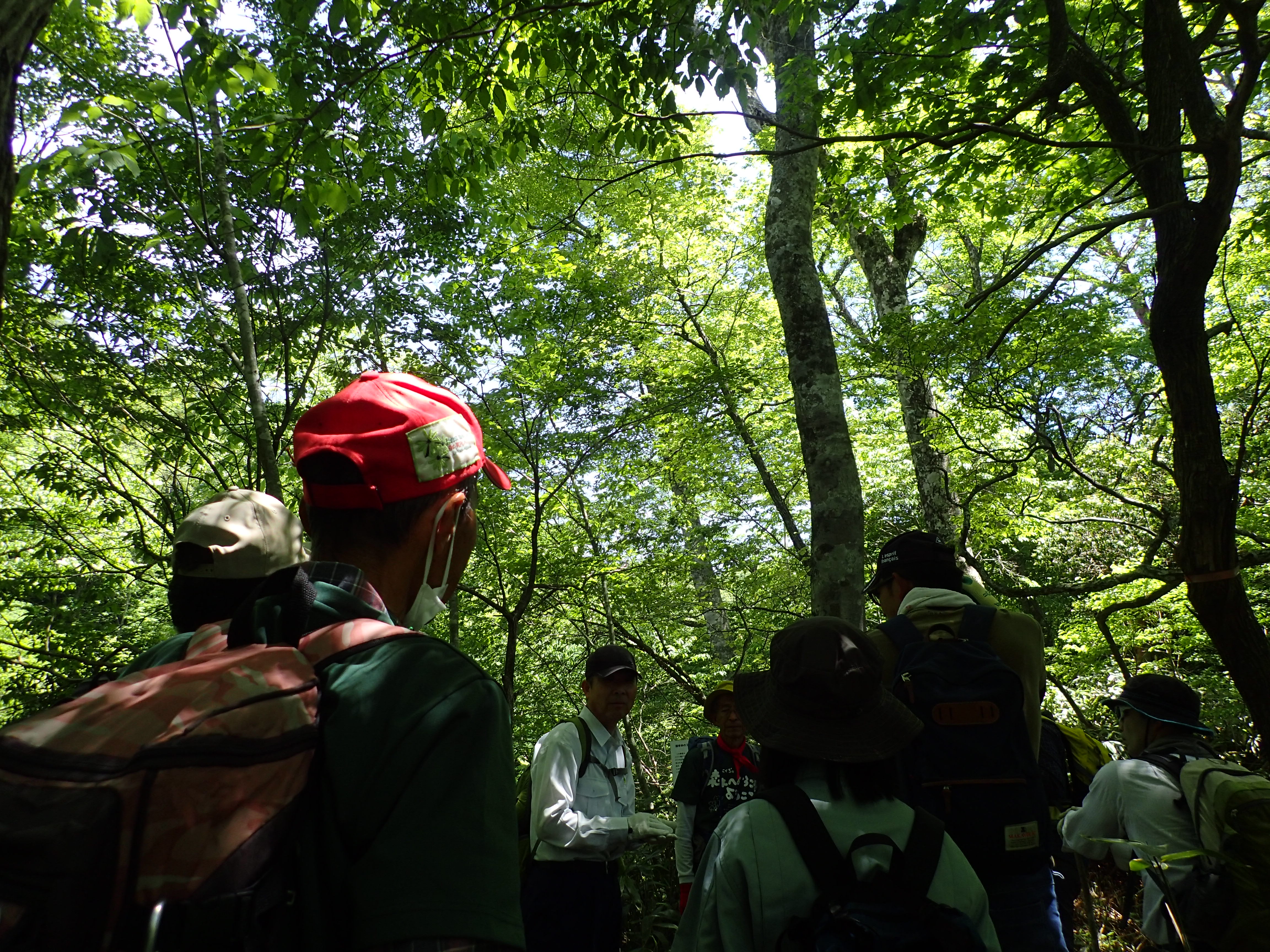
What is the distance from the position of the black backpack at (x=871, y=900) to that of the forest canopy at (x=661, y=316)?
2087mm

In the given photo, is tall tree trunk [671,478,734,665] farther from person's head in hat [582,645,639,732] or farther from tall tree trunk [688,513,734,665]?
person's head in hat [582,645,639,732]

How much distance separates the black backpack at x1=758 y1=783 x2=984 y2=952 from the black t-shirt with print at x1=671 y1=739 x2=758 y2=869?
8.37 feet

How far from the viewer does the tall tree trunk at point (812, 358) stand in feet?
14.3

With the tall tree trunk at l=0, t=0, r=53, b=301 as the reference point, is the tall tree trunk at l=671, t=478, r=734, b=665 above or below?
above

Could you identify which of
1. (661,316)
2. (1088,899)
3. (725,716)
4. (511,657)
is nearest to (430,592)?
(725,716)

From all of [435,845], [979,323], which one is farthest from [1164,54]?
[979,323]

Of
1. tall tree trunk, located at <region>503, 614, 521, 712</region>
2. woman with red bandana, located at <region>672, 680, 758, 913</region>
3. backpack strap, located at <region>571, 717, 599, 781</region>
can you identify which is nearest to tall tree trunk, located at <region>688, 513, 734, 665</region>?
tall tree trunk, located at <region>503, 614, 521, 712</region>

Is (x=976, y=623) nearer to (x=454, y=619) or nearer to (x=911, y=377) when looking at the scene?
(x=911, y=377)

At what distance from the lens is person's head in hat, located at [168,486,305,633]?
215 cm

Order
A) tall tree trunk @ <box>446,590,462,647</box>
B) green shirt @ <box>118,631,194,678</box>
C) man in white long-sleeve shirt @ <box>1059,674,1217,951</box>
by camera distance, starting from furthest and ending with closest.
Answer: tall tree trunk @ <box>446,590,462,647</box> < man in white long-sleeve shirt @ <box>1059,674,1217,951</box> < green shirt @ <box>118,631,194,678</box>

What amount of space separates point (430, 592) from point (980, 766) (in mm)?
1944

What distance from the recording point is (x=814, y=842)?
1803 millimetres

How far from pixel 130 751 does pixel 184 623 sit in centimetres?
156

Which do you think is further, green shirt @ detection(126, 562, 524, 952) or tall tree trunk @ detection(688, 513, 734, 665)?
tall tree trunk @ detection(688, 513, 734, 665)
